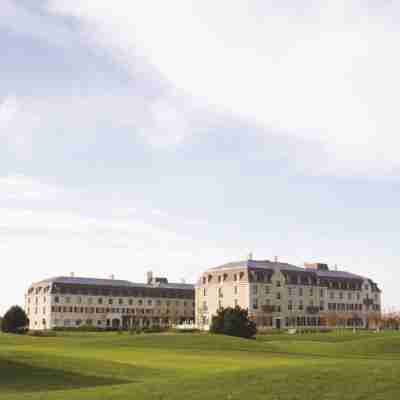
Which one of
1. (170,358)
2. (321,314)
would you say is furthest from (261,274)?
(170,358)

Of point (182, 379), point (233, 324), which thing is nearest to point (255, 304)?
point (233, 324)

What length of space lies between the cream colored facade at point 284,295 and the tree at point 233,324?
50123mm

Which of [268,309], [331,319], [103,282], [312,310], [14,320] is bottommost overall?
[331,319]

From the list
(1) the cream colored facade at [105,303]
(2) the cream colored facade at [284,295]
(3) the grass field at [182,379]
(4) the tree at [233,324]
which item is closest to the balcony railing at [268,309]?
(2) the cream colored facade at [284,295]

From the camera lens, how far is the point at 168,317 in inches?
6501

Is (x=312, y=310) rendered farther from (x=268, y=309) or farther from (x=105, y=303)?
(x=105, y=303)

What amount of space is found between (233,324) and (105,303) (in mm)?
82536

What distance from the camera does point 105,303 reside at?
157000 mm

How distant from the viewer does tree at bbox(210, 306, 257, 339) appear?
78.8 metres

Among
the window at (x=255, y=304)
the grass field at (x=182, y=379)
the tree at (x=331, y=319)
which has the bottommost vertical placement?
the tree at (x=331, y=319)

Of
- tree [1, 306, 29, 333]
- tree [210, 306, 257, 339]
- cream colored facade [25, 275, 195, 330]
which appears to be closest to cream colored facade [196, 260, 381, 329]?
cream colored facade [25, 275, 195, 330]

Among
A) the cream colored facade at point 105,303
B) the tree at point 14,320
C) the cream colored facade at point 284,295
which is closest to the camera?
the tree at point 14,320

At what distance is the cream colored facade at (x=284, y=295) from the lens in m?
132

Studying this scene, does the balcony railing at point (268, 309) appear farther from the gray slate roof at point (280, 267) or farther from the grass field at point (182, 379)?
the grass field at point (182, 379)
